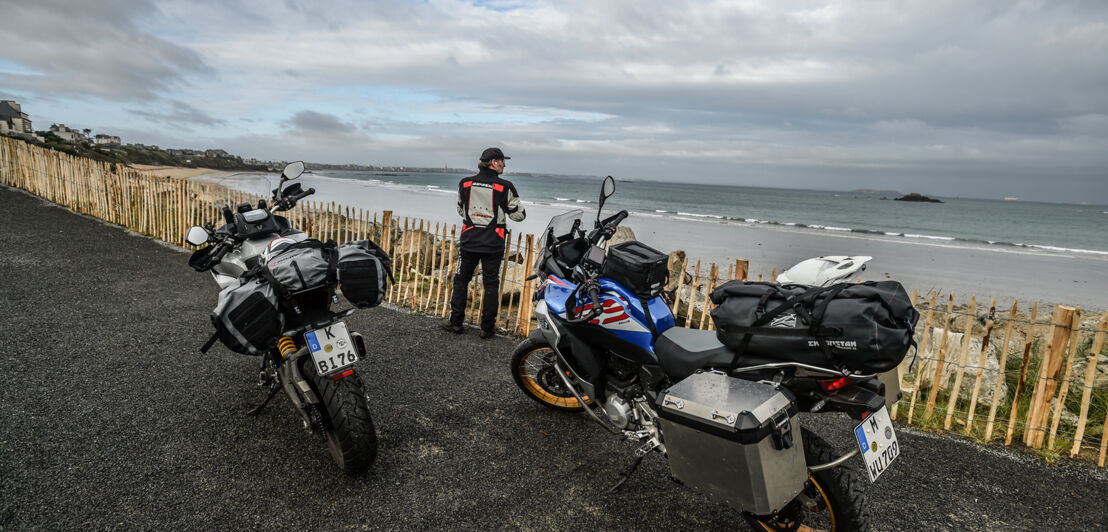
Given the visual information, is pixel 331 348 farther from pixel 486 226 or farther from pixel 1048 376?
pixel 1048 376

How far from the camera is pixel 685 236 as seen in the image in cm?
2081

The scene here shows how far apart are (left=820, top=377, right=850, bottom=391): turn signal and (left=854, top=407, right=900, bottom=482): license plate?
158 millimetres

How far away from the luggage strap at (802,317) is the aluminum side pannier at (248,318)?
7.44ft

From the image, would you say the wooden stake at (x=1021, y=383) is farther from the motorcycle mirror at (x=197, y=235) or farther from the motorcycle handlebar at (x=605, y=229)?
the motorcycle mirror at (x=197, y=235)

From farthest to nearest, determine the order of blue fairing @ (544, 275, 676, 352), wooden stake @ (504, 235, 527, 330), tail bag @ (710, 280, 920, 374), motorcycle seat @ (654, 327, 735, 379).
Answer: wooden stake @ (504, 235, 527, 330) → blue fairing @ (544, 275, 676, 352) → motorcycle seat @ (654, 327, 735, 379) → tail bag @ (710, 280, 920, 374)

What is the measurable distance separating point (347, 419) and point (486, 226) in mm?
2920

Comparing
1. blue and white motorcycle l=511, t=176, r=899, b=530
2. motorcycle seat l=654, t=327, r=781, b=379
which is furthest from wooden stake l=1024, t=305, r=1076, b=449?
motorcycle seat l=654, t=327, r=781, b=379

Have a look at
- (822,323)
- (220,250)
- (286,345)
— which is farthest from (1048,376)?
(220,250)

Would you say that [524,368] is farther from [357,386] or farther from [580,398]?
[357,386]

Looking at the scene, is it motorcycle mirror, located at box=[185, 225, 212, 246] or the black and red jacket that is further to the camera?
the black and red jacket

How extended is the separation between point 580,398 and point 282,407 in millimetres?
2076

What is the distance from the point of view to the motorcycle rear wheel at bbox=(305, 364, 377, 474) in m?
2.82

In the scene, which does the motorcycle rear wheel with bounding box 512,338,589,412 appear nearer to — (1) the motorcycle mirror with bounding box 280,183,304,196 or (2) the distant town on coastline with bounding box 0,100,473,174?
(1) the motorcycle mirror with bounding box 280,183,304,196

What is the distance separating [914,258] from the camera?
18.3 meters
